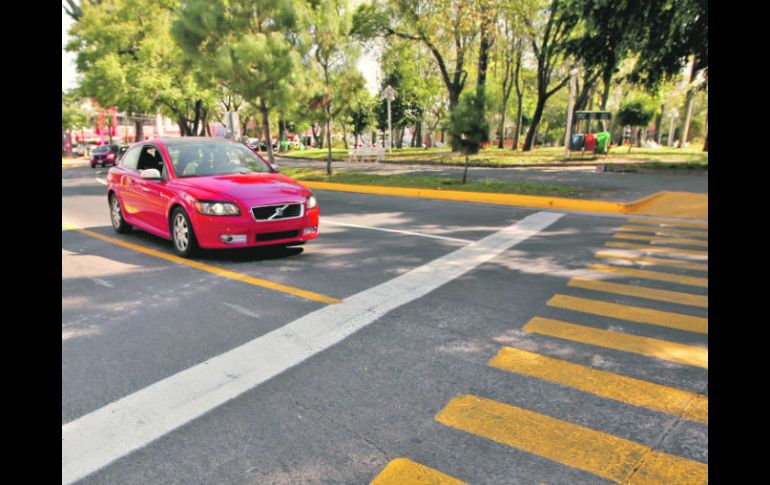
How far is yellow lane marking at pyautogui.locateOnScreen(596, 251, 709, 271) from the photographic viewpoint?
6.62m

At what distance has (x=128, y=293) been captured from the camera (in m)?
5.43

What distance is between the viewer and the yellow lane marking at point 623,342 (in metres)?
3.87

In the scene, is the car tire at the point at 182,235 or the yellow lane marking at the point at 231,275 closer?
the yellow lane marking at the point at 231,275

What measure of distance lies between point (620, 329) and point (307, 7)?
19.0 m

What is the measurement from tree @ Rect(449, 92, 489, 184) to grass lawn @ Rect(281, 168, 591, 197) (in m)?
1.23

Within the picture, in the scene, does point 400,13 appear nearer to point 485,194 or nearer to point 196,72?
point 196,72

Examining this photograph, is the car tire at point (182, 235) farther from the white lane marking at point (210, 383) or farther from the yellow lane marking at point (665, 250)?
the yellow lane marking at point (665, 250)

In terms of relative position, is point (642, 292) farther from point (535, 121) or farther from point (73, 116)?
point (73, 116)

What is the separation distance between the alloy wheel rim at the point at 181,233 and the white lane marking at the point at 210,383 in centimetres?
297

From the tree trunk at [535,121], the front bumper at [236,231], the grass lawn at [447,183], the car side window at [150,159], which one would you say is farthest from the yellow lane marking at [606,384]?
the tree trunk at [535,121]

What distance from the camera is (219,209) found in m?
6.37

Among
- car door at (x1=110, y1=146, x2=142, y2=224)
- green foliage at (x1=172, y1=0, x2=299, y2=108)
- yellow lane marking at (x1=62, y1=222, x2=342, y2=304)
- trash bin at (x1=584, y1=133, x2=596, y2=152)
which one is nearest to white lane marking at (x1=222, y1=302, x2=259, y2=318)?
yellow lane marking at (x1=62, y1=222, x2=342, y2=304)

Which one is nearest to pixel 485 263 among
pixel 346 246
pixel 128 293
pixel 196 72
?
pixel 346 246

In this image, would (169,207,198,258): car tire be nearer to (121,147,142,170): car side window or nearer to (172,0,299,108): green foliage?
(121,147,142,170): car side window
